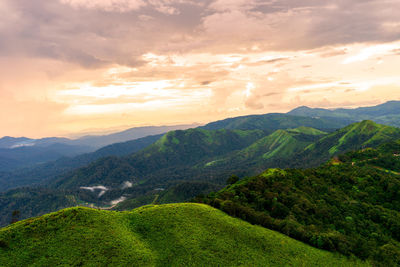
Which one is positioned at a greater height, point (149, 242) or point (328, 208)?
point (149, 242)

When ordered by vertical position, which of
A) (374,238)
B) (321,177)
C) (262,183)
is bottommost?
(374,238)

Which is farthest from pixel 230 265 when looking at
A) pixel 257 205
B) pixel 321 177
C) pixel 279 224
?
pixel 321 177

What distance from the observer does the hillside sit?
49.6 m

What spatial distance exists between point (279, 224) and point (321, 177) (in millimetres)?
82382

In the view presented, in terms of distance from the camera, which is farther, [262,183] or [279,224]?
[262,183]

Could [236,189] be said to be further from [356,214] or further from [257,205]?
[356,214]

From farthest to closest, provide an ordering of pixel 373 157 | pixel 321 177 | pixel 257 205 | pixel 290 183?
pixel 373 157
pixel 321 177
pixel 290 183
pixel 257 205

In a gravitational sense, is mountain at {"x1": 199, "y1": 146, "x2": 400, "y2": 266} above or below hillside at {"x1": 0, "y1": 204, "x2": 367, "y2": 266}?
below

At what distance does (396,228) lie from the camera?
86.8 meters

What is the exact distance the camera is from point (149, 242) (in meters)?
57.6

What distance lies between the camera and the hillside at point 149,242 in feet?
163

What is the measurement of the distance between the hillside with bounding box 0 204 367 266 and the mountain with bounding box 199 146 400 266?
6.38 metres

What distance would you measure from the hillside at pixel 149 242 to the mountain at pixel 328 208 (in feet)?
20.9

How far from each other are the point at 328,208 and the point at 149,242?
86.3 metres
